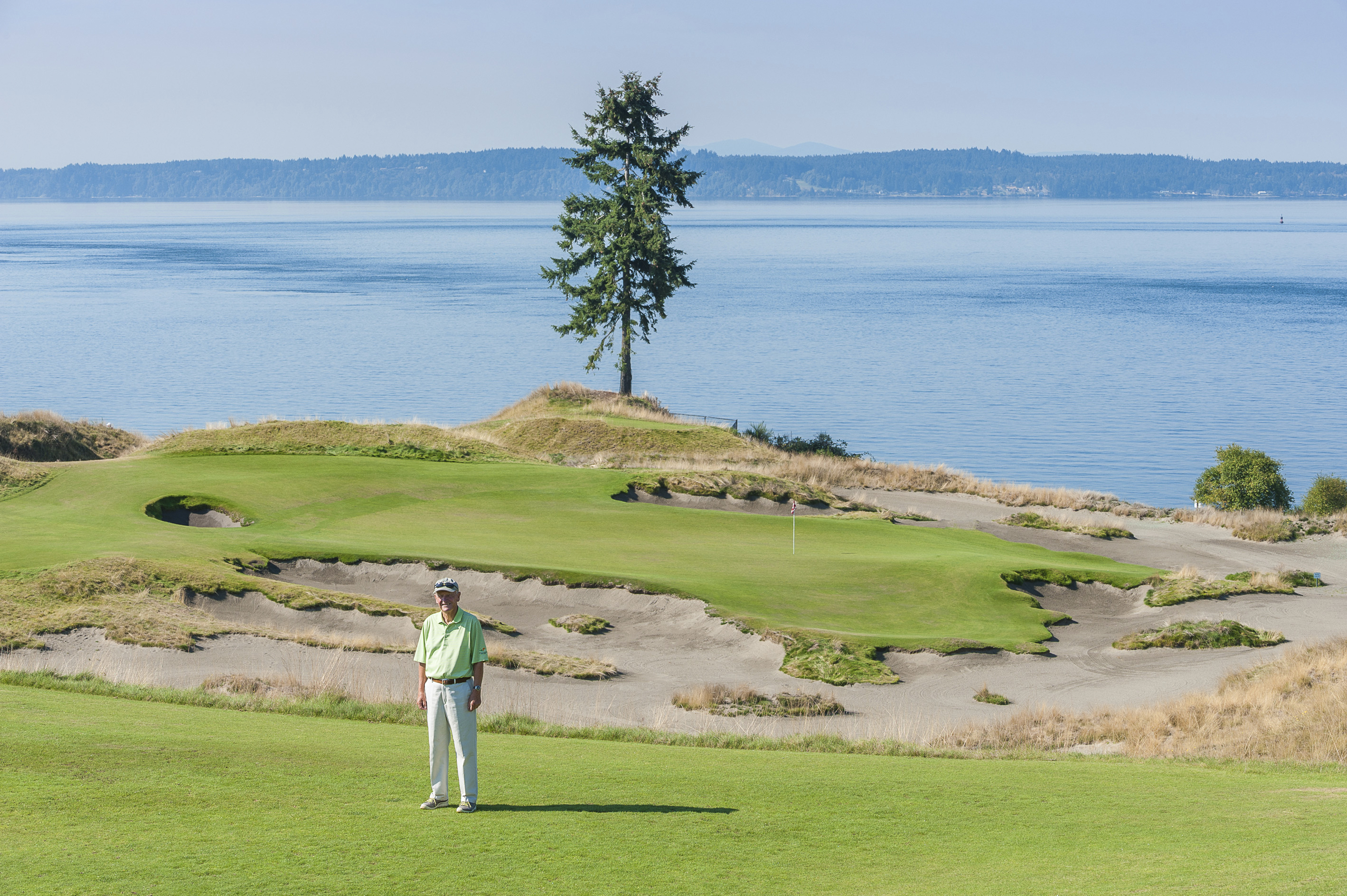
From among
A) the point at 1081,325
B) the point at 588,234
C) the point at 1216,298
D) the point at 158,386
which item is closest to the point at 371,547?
the point at 588,234

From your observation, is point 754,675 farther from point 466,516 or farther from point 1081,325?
point 1081,325

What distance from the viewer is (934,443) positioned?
242 ft

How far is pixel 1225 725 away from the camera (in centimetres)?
1847

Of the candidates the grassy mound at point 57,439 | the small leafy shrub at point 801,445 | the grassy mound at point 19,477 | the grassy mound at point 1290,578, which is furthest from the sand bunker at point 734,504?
the grassy mound at point 57,439

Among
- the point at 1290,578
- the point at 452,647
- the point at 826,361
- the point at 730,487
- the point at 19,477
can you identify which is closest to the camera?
the point at 452,647

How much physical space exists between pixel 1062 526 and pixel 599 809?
32566 mm

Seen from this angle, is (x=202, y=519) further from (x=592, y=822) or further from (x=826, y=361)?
(x=826, y=361)

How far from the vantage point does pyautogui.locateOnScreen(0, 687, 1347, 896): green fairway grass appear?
27.1ft

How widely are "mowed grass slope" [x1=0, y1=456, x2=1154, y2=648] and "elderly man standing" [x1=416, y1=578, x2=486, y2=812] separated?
45.5 feet

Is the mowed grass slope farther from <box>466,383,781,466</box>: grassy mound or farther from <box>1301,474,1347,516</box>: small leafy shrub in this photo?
<box>1301,474,1347,516</box>: small leafy shrub

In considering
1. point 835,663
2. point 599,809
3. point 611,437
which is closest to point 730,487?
point 611,437

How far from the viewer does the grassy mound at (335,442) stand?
1624 inches

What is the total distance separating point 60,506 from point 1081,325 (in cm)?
11918

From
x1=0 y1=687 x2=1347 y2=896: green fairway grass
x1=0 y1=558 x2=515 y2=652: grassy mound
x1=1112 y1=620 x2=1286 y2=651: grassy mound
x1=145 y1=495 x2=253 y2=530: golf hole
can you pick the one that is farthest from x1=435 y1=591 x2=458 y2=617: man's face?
x1=145 y1=495 x2=253 y2=530: golf hole
